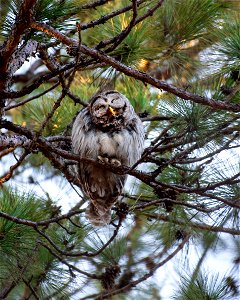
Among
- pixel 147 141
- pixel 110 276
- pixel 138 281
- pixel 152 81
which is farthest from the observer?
pixel 147 141

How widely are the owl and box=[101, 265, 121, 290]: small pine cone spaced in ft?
1.14

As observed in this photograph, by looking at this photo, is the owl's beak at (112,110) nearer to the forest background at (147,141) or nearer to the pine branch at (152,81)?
the forest background at (147,141)

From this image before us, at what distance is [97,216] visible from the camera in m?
2.90

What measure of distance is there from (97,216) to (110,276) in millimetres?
416

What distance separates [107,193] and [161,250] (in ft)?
2.60

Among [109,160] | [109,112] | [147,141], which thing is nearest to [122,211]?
[109,160]

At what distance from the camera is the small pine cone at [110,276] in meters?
3.16

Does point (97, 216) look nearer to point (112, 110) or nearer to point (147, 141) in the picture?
point (112, 110)

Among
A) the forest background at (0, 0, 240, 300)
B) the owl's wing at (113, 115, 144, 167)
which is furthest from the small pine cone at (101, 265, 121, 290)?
the owl's wing at (113, 115, 144, 167)

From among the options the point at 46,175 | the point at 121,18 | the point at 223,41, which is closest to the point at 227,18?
the point at 223,41

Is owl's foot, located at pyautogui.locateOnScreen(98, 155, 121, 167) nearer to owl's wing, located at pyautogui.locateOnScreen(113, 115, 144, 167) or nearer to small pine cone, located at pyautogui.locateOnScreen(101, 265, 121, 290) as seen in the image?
owl's wing, located at pyautogui.locateOnScreen(113, 115, 144, 167)

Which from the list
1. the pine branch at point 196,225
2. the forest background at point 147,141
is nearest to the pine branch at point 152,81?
the forest background at point 147,141

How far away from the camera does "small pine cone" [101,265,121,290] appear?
3158mm

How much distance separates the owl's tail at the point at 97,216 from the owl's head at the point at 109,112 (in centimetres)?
37
